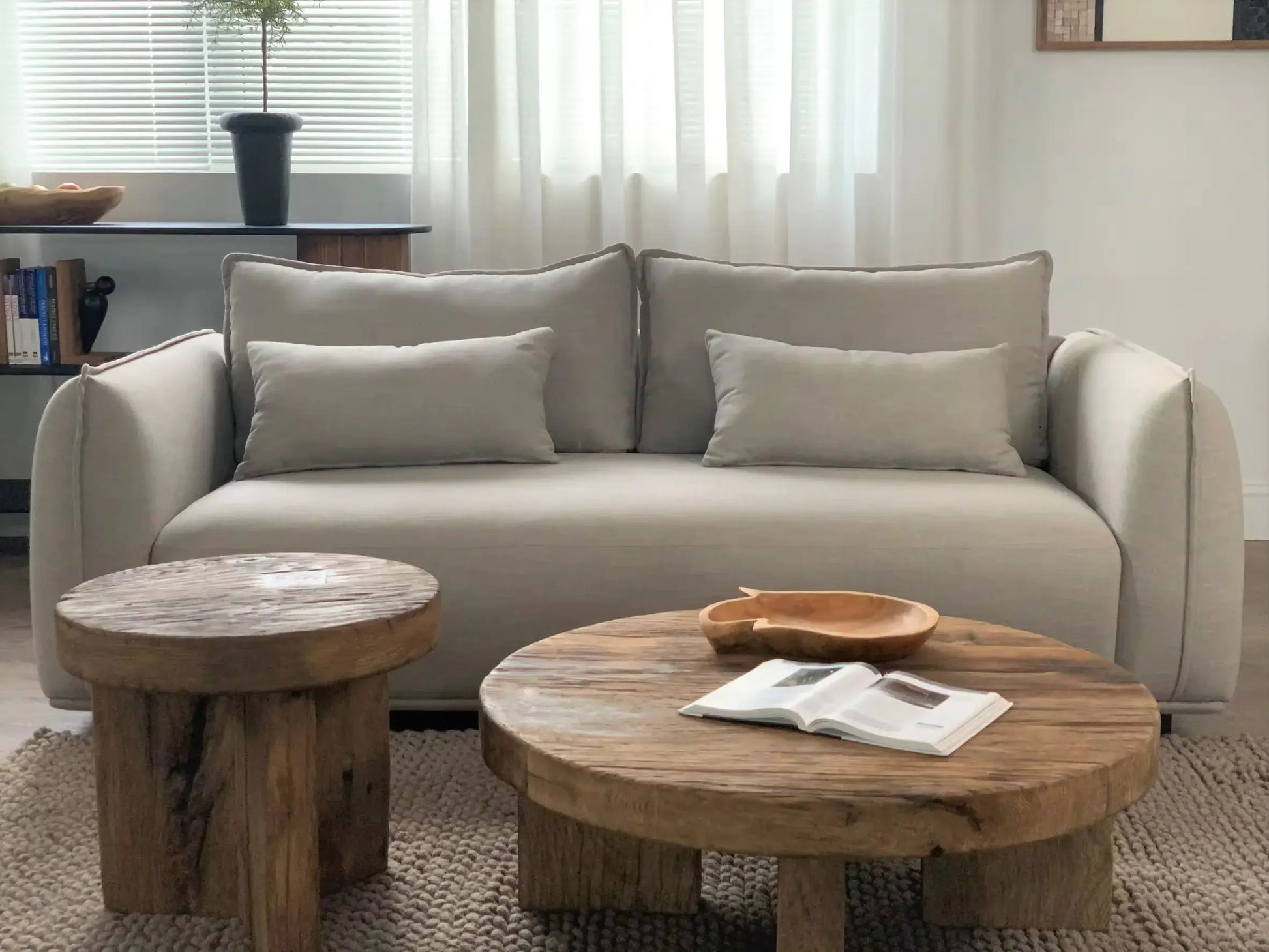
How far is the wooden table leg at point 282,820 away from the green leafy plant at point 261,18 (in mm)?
2352

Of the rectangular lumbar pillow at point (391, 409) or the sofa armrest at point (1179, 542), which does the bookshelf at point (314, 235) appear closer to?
the rectangular lumbar pillow at point (391, 409)

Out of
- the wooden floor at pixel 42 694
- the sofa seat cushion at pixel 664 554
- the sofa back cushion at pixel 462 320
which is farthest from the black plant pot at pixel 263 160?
the sofa seat cushion at pixel 664 554

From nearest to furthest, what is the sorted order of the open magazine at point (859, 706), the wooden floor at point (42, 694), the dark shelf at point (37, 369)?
1. the open magazine at point (859, 706)
2. the wooden floor at point (42, 694)
3. the dark shelf at point (37, 369)

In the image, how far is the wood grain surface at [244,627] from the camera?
5.23 feet

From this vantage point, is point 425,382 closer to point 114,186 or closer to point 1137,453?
point 1137,453

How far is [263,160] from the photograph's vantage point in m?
3.62

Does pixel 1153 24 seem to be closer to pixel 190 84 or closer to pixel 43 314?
pixel 190 84

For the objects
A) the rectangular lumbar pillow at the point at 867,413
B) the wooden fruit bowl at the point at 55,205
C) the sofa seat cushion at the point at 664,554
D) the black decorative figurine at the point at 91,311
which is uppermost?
the wooden fruit bowl at the point at 55,205

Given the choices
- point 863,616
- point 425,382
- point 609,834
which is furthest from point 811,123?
point 609,834

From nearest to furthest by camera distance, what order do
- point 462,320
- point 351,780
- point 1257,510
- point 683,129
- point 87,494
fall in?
point 351,780 → point 87,494 → point 462,320 → point 683,129 → point 1257,510

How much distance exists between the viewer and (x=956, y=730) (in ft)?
4.75

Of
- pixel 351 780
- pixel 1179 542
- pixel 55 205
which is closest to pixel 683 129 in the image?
pixel 55 205

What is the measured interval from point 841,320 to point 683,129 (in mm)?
1143

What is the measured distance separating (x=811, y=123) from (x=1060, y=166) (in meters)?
0.74
